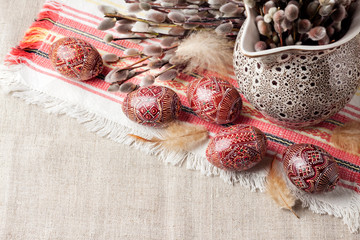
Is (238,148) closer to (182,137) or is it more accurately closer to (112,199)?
(182,137)

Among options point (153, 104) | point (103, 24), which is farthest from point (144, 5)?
point (153, 104)

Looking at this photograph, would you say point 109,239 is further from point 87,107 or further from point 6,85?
point 6,85

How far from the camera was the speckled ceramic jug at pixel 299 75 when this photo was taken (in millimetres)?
792

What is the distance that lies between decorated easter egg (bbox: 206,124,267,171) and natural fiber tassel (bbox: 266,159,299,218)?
0.06 m

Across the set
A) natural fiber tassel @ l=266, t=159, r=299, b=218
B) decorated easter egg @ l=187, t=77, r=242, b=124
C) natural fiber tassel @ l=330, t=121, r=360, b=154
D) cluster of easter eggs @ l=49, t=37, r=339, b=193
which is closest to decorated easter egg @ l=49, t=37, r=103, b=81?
cluster of easter eggs @ l=49, t=37, r=339, b=193

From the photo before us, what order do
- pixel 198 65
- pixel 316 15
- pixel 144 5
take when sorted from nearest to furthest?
pixel 316 15 < pixel 144 5 < pixel 198 65

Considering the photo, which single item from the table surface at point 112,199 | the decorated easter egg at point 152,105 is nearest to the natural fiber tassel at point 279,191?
the table surface at point 112,199

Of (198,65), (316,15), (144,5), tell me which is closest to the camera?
(316,15)

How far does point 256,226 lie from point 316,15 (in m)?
0.49

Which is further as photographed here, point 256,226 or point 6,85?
point 6,85

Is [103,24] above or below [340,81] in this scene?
below

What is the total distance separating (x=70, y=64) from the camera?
1.05 m

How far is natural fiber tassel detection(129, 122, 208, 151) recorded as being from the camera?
3.43 ft

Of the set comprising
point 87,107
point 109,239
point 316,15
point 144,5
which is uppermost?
point 316,15
